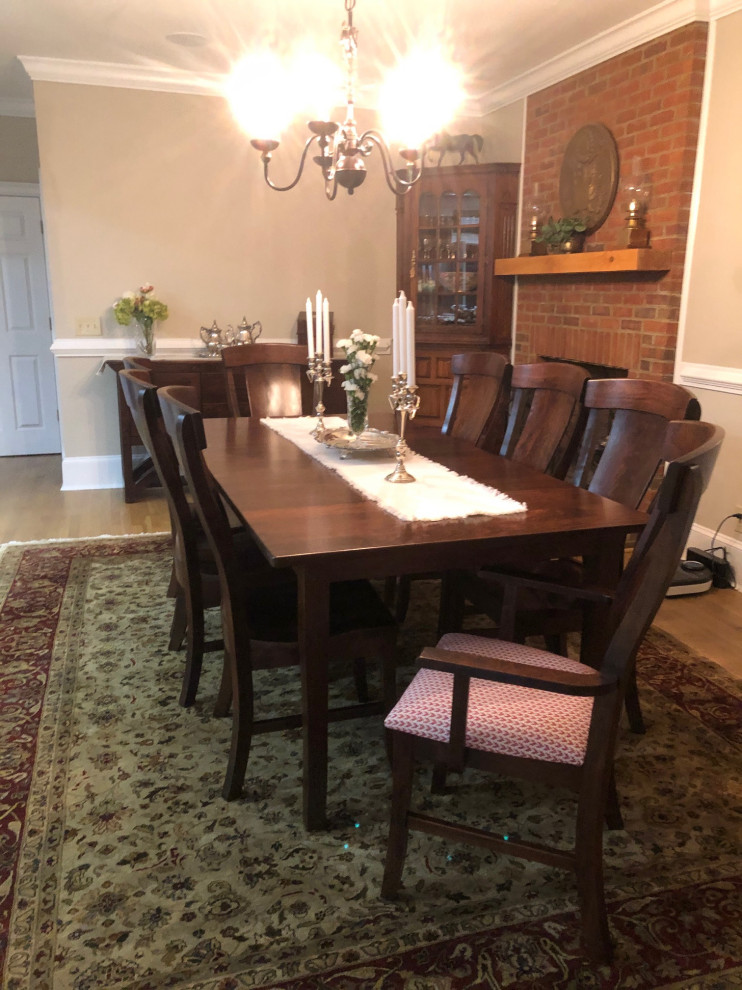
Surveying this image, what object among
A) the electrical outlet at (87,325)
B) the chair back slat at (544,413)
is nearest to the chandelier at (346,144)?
the chair back slat at (544,413)

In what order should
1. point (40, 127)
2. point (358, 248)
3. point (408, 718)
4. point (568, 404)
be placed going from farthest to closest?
point (358, 248) < point (40, 127) < point (568, 404) < point (408, 718)

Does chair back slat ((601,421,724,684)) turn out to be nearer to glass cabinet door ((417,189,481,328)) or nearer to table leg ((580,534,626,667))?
table leg ((580,534,626,667))

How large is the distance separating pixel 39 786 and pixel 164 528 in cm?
227

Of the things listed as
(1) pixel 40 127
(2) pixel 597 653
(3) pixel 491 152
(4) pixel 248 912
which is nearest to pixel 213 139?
(1) pixel 40 127

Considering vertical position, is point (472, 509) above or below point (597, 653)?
above

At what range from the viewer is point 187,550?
2211 millimetres

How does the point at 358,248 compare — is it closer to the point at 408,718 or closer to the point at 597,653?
the point at 597,653

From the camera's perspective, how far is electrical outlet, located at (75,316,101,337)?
Result: 4.85 metres

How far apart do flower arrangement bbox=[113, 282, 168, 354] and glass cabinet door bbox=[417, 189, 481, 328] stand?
175 centimetres

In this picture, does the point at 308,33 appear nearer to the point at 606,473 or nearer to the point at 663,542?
the point at 606,473

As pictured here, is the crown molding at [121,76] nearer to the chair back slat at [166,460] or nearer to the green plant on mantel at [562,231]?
the green plant on mantel at [562,231]

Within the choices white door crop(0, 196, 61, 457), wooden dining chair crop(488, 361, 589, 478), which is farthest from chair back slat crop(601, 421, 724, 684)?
white door crop(0, 196, 61, 457)

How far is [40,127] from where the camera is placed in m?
4.53

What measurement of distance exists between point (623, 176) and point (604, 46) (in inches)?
27.2
